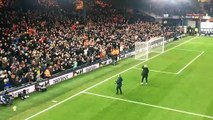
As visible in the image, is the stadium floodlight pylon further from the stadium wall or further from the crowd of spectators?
the stadium wall

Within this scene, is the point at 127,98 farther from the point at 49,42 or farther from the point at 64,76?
the point at 49,42

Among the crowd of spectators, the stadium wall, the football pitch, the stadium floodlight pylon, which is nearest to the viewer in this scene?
the football pitch

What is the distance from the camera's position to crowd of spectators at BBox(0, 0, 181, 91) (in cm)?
2630

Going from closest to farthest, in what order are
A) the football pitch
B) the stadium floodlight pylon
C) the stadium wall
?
the football pitch, the stadium wall, the stadium floodlight pylon

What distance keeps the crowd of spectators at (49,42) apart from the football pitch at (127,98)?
6.29 ft

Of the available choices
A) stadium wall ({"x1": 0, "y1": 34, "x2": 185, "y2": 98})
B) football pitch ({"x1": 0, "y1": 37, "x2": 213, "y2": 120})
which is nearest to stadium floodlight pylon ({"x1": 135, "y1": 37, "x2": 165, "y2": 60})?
stadium wall ({"x1": 0, "y1": 34, "x2": 185, "y2": 98})

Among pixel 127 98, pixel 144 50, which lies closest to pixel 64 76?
pixel 127 98

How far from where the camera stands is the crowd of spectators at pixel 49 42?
86.3 feet

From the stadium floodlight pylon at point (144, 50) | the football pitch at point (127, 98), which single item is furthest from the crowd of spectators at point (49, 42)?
the football pitch at point (127, 98)

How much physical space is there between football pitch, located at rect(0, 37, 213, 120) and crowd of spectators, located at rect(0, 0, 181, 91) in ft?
6.29

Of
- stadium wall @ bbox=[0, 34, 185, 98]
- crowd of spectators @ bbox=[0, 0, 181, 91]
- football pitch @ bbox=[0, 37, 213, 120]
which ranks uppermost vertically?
crowd of spectators @ bbox=[0, 0, 181, 91]

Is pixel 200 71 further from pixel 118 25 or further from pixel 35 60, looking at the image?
pixel 118 25

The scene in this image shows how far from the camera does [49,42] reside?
1342 inches

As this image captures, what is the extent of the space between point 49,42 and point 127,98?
13.2m
